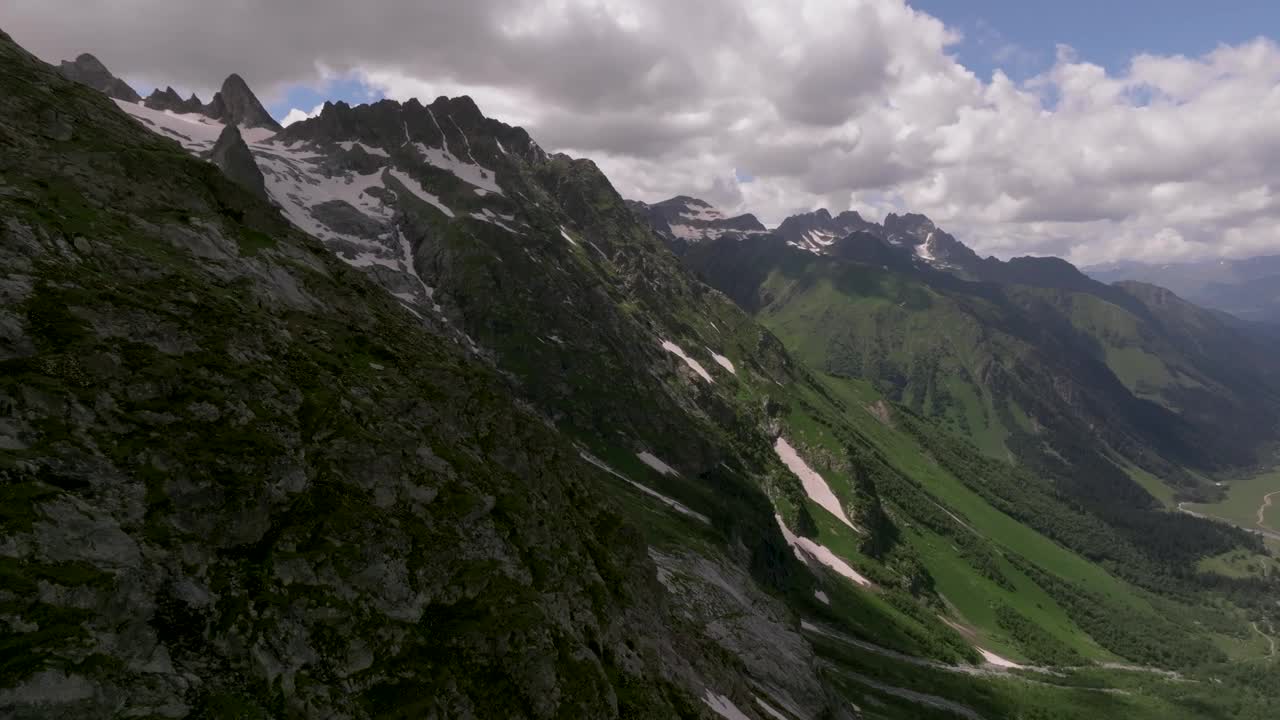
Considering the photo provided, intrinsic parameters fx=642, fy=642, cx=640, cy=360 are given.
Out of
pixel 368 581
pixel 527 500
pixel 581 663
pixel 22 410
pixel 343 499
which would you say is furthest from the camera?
pixel 527 500

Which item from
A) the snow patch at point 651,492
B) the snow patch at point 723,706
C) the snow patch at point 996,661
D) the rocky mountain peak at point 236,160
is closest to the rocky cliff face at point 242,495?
the snow patch at point 723,706

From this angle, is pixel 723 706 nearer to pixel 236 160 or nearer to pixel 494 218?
pixel 494 218

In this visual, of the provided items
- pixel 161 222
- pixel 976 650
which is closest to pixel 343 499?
pixel 161 222

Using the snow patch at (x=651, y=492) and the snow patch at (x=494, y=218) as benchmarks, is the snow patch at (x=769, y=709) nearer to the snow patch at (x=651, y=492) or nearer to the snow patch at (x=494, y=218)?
the snow patch at (x=651, y=492)

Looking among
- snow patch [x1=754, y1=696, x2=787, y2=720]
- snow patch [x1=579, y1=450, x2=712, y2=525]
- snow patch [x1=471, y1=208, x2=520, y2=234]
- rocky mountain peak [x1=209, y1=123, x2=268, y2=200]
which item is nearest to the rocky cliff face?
snow patch [x1=754, y1=696, x2=787, y2=720]

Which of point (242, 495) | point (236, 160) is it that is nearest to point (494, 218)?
point (236, 160)

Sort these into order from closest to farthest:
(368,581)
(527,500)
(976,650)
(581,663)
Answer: (368,581) < (581,663) < (527,500) < (976,650)

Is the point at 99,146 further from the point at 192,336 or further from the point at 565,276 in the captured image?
the point at 565,276

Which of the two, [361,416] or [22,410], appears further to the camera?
[361,416]
